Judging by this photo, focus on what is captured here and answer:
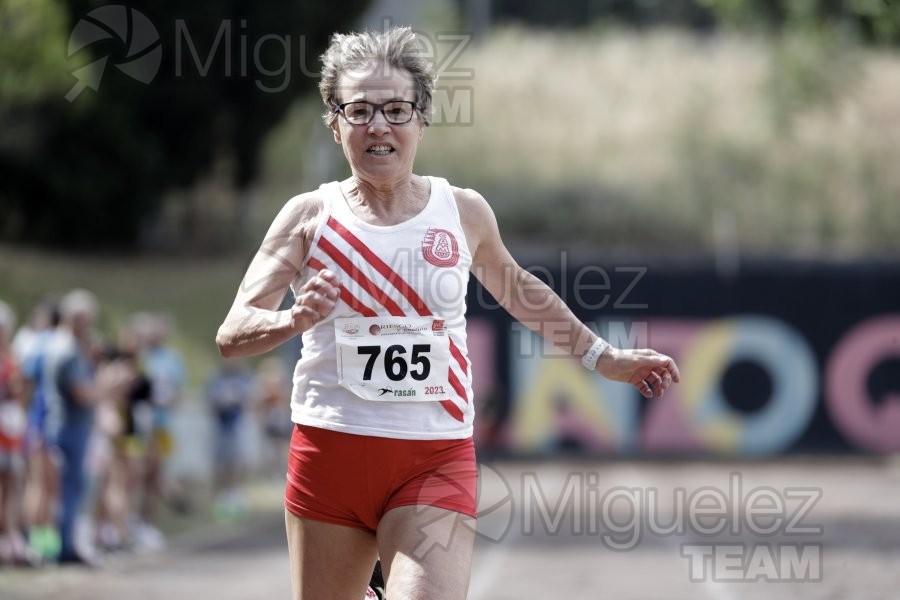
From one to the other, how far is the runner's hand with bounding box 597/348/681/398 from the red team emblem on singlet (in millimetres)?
719

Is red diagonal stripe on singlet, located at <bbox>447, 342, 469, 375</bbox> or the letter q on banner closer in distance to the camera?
red diagonal stripe on singlet, located at <bbox>447, 342, 469, 375</bbox>

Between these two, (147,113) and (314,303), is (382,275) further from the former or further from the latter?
(147,113)

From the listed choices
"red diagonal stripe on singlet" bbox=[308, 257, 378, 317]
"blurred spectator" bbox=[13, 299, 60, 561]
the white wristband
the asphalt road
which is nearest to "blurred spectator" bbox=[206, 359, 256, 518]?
the asphalt road

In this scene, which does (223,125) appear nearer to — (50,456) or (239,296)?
(50,456)

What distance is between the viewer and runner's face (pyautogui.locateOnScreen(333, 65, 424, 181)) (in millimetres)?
4664

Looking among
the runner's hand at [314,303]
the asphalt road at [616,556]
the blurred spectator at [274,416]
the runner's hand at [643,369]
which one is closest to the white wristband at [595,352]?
the runner's hand at [643,369]

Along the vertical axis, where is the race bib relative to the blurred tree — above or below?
below

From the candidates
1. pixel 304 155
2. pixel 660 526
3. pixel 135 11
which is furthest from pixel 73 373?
pixel 304 155

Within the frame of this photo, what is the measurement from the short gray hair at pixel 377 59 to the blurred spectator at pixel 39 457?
766cm

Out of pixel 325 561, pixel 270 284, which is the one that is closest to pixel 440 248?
pixel 270 284

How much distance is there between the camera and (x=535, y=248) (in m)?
30.7

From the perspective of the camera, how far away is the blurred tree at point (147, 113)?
26.3 metres

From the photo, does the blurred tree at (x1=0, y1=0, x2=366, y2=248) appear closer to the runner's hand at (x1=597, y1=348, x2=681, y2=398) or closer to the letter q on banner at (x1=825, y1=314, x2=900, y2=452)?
the letter q on banner at (x1=825, y1=314, x2=900, y2=452)

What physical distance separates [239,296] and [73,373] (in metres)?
7.44
